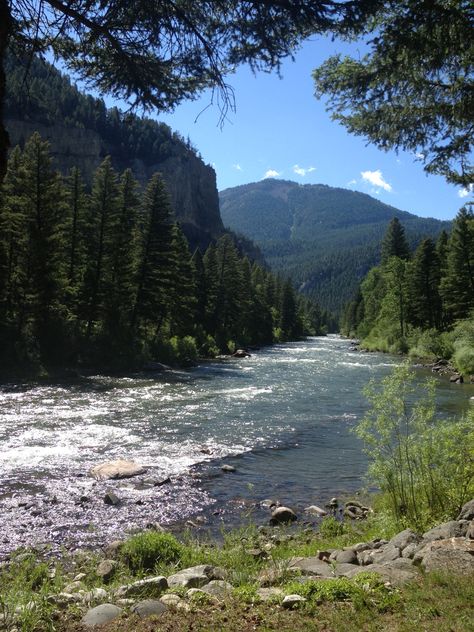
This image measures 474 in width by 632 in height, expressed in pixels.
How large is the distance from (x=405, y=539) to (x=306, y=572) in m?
1.66

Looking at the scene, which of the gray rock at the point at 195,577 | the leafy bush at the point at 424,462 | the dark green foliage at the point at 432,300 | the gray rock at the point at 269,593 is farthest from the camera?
the dark green foliage at the point at 432,300

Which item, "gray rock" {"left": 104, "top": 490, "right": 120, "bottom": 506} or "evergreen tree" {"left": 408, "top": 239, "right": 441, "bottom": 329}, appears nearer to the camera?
"gray rock" {"left": 104, "top": 490, "right": 120, "bottom": 506}

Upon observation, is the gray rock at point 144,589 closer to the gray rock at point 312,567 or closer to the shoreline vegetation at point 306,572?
the shoreline vegetation at point 306,572

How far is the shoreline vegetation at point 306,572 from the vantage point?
14.5 ft

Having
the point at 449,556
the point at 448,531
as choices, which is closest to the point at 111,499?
the point at 448,531

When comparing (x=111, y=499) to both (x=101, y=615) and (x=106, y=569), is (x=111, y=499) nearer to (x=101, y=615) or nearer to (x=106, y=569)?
(x=106, y=569)

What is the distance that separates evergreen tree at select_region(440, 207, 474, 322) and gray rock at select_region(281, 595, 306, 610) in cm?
5164

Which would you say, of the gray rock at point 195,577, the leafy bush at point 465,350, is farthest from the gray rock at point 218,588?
the leafy bush at point 465,350

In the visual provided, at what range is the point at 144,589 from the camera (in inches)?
211

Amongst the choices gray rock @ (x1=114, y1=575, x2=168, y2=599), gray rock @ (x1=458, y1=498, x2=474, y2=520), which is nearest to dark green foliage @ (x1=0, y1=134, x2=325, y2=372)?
gray rock @ (x1=114, y1=575, x2=168, y2=599)

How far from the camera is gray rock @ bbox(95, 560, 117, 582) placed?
655 centimetres

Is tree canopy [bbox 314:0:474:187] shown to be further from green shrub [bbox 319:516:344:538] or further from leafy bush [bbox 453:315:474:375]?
leafy bush [bbox 453:315:474:375]

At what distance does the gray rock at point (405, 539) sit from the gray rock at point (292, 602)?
7.85 feet

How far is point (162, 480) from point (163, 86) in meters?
8.72
